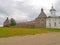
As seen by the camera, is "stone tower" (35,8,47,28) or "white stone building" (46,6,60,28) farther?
"white stone building" (46,6,60,28)

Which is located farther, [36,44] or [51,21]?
[51,21]

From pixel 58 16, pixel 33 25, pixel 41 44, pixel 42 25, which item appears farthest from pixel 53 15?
pixel 41 44

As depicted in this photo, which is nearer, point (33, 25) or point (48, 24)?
point (33, 25)

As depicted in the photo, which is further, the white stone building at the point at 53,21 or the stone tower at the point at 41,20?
the white stone building at the point at 53,21

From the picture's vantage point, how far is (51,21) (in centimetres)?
8112

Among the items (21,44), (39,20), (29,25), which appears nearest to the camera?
(21,44)

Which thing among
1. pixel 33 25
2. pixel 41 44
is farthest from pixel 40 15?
pixel 41 44

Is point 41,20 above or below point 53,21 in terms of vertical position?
above

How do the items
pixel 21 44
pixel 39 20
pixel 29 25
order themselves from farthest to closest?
pixel 39 20 < pixel 29 25 < pixel 21 44

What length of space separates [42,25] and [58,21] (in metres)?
7.83

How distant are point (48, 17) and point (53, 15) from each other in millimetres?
2850

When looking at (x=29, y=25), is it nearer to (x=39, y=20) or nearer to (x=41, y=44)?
(x=39, y=20)

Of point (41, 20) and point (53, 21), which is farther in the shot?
point (53, 21)

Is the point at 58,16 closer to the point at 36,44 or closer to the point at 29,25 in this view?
the point at 29,25
